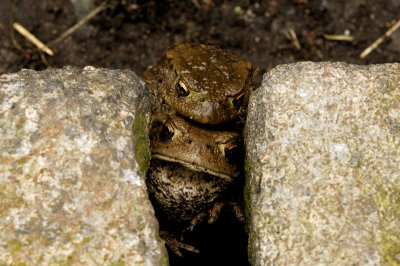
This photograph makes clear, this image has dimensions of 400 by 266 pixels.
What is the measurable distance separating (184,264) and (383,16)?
2.53 meters

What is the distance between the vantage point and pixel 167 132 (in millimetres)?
2420

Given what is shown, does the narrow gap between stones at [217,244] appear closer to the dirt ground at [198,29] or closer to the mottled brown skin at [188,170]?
the mottled brown skin at [188,170]

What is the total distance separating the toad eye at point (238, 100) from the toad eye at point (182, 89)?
→ 273mm

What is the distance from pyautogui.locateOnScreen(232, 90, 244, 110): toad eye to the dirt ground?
3.37ft

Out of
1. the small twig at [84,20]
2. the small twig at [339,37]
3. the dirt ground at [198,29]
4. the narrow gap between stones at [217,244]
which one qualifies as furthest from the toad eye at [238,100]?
the small twig at [84,20]

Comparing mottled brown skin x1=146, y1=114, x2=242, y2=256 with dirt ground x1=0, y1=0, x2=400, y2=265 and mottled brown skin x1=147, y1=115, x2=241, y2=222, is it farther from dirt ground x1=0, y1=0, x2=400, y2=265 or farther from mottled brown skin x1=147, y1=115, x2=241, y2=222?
dirt ground x1=0, y1=0, x2=400, y2=265

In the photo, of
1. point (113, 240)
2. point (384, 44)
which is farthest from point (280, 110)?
point (384, 44)

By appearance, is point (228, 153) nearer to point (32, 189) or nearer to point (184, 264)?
point (184, 264)

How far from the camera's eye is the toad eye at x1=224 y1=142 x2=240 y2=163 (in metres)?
2.43

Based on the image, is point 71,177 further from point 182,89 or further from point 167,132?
point 182,89

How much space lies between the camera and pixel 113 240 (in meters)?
1.71

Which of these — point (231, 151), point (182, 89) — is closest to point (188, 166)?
point (231, 151)

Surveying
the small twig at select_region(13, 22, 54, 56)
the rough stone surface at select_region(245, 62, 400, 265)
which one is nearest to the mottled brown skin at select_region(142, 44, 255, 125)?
the rough stone surface at select_region(245, 62, 400, 265)

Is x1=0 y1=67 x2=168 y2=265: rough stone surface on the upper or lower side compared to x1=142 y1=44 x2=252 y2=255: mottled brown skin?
upper
